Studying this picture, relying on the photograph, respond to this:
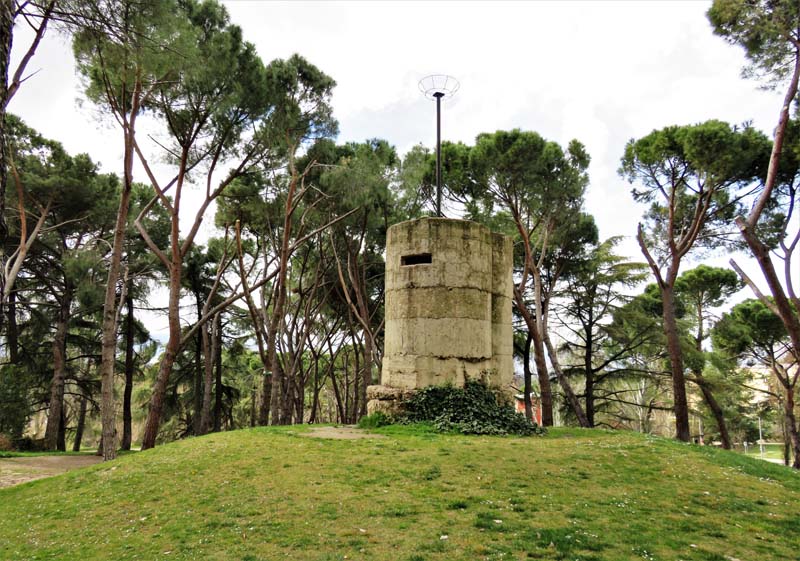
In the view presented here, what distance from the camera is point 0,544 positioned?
5.01 m

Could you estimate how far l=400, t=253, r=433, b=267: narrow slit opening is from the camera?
1085 centimetres

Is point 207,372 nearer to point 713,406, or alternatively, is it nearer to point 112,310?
point 112,310

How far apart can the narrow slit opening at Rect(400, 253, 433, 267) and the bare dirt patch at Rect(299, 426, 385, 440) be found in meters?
3.53

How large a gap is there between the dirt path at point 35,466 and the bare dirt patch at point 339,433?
16.5 ft

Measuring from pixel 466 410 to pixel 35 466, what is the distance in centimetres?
989

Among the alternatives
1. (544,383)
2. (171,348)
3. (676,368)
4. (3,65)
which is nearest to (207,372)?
(171,348)

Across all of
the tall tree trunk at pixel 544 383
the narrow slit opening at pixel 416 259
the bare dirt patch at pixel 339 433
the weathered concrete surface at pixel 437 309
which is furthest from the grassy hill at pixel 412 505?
the tall tree trunk at pixel 544 383

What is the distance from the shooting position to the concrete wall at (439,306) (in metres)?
10.4

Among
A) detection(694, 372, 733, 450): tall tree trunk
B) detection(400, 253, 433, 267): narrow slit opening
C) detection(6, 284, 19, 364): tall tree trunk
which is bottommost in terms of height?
detection(694, 372, 733, 450): tall tree trunk

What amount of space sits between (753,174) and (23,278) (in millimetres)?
23124

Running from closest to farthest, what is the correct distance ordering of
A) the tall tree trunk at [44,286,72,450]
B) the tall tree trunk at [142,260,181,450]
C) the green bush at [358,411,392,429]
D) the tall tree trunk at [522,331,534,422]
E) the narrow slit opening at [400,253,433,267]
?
the green bush at [358,411,392,429], the narrow slit opening at [400,253,433,267], the tall tree trunk at [142,260,181,450], the tall tree trunk at [44,286,72,450], the tall tree trunk at [522,331,534,422]

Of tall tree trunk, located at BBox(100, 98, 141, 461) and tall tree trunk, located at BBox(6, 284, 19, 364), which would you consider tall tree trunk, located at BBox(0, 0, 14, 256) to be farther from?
tall tree trunk, located at BBox(6, 284, 19, 364)

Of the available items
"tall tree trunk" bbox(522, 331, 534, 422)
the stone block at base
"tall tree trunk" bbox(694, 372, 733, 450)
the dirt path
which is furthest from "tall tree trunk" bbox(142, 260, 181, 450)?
"tall tree trunk" bbox(694, 372, 733, 450)

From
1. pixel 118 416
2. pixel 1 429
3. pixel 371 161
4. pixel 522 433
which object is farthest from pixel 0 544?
pixel 118 416
